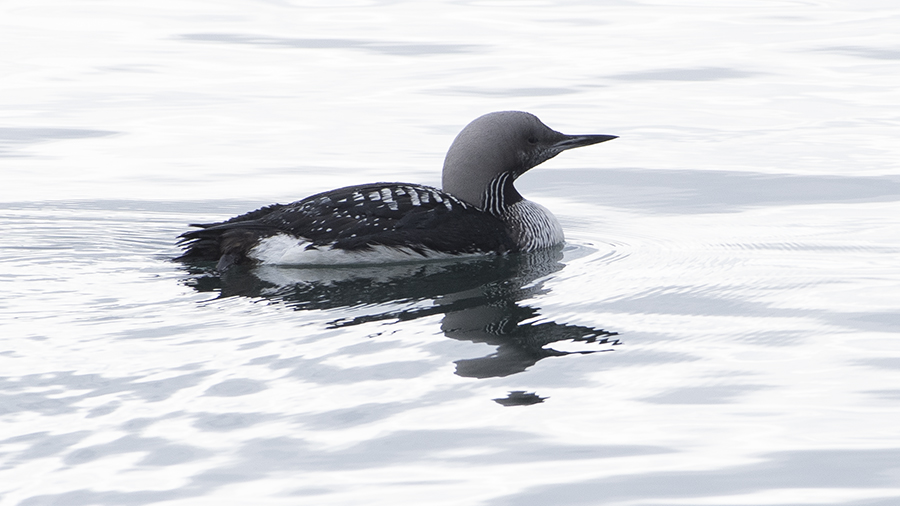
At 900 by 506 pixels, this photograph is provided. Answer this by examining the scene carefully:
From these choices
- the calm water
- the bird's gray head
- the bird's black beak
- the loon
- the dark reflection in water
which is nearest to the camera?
the calm water

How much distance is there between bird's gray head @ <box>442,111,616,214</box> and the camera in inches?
269

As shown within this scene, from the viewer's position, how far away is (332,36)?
14.8m

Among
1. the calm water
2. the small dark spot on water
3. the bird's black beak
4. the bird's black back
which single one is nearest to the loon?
the bird's black back

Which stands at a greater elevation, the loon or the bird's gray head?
the bird's gray head

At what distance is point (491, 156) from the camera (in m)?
6.86

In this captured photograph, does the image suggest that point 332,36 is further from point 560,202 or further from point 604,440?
point 604,440

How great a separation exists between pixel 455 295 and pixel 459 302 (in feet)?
0.45

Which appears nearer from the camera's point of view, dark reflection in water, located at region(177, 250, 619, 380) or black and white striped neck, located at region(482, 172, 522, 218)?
dark reflection in water, located at region(177, 250, 619, 380)

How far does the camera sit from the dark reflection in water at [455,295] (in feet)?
16.6

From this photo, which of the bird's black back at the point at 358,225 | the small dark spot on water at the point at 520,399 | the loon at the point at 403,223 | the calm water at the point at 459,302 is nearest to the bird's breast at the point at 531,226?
the loon at the point at 403,223

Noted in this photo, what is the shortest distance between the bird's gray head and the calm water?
1.47ft

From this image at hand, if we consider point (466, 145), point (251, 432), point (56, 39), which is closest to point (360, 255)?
point (466, 145)

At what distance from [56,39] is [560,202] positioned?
874 cm

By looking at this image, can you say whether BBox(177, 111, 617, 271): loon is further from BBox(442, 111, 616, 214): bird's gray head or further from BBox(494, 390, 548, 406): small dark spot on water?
BBox(494, 390, 548, 406): small dark spot on water
